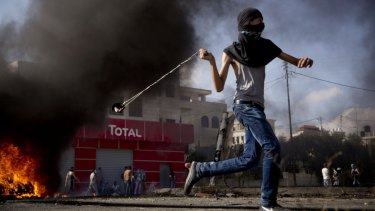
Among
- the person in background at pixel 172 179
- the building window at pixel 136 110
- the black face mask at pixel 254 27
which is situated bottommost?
the person in background at pixel 172 179

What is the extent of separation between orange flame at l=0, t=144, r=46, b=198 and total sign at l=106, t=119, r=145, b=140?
13.5 m

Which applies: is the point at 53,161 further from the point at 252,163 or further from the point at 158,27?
the point at 252,163

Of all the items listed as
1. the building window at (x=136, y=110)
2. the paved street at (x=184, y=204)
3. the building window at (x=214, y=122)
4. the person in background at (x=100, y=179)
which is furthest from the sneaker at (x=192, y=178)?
the building window at (x=214, y=122)

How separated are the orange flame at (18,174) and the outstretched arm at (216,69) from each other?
9.92 meters

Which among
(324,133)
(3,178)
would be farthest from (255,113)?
(324,133)

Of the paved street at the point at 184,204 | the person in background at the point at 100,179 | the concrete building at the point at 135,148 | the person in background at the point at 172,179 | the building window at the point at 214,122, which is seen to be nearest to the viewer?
the paved street at the point at 184,204

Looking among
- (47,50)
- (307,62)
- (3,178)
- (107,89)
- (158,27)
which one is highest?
(158,27)

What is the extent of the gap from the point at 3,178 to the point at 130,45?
21.9ft

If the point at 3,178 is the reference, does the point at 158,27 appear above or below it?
above

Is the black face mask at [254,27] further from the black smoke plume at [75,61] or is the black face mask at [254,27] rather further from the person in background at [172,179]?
the person in background at [172,179]

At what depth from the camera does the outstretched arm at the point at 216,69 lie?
3746 mm

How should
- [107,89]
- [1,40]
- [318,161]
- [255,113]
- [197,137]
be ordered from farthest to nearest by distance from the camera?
[197,137]
[318,161]
[107,89]
[1,40]
[255,113]

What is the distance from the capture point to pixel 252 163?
12.2 ft

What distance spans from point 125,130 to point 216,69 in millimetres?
25023
